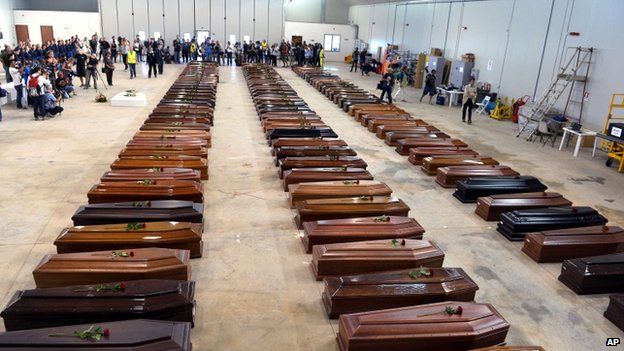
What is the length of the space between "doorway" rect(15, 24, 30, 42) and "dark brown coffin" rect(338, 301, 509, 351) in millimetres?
31700

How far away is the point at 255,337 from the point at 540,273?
144 inches

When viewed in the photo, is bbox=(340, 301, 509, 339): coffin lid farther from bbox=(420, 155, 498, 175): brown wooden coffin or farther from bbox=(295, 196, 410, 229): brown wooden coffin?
bbox=(420, 155, 498, 175): brown wooden coffin

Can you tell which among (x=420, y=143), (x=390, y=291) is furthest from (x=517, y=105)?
(x=390, y=291)

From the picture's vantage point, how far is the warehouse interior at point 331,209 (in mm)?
4094

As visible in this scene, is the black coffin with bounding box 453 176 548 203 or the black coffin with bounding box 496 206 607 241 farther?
the black coffin with bounding box 453 176 548 203

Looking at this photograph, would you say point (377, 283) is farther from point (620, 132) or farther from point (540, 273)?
point (620, 132)

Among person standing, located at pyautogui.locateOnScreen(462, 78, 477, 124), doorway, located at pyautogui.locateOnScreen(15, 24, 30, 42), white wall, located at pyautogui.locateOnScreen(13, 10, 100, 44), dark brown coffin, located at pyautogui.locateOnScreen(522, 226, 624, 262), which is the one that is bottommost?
dark brown coffin, located at pyautogui.locateOnScreen(522, 226, 624, 262)

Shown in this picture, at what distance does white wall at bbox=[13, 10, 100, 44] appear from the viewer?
1107 inches

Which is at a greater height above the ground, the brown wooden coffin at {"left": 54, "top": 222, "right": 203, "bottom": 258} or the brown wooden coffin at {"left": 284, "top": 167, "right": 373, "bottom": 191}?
the brown wooden coffin at {"left": 284, "top": 167, "right": 373, "bottom": 191}

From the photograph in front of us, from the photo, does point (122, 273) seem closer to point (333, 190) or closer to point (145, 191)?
point (145, 191)

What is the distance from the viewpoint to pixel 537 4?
1451cm

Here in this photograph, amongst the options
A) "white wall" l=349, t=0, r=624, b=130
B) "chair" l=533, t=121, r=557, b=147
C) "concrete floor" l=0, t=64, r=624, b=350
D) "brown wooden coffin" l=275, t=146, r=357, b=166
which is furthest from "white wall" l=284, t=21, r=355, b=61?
"brown wooden coffin" l=275, t=146, r=357, b=166

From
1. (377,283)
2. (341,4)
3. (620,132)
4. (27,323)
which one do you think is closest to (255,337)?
(377,283)

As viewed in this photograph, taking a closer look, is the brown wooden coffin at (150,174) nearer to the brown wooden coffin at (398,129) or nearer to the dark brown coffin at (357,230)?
the dark brown coffin at (357,230)
